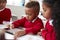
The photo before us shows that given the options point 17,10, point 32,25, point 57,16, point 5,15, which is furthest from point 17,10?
point 57,16

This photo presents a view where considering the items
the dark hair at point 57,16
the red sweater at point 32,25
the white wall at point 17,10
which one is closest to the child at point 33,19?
the red sweater at point 32,25

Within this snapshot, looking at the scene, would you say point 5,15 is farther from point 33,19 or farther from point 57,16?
point 57,16

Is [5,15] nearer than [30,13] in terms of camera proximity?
No

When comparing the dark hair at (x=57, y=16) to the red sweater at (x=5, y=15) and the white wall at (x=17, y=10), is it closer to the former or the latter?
the red sweater at (x=5, y=15)

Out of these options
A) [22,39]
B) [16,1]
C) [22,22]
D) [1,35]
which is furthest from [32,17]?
[16,1]

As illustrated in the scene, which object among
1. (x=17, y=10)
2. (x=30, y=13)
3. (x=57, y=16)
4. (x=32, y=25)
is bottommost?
(x=17, y=10)

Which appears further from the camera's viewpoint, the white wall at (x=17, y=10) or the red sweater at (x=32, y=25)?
the white wall at (x=17, y=10)

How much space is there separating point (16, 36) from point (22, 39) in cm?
8

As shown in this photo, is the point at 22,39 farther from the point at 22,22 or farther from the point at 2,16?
the point at 2,16

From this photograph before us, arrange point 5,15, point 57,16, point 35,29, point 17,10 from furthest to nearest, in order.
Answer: point 17,10 → point 5,15 → point 35,29 → point 57,16

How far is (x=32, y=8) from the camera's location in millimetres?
1290

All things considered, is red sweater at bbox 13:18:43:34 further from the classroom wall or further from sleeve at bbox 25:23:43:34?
the classroom wall

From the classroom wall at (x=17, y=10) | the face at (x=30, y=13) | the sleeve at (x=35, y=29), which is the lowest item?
the classroom wall at (x=17, y=10)

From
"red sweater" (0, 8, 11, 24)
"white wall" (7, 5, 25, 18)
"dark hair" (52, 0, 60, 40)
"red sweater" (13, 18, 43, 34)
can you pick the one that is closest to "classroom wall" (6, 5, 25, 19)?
"white wall" (7, 5, 25, 18)
